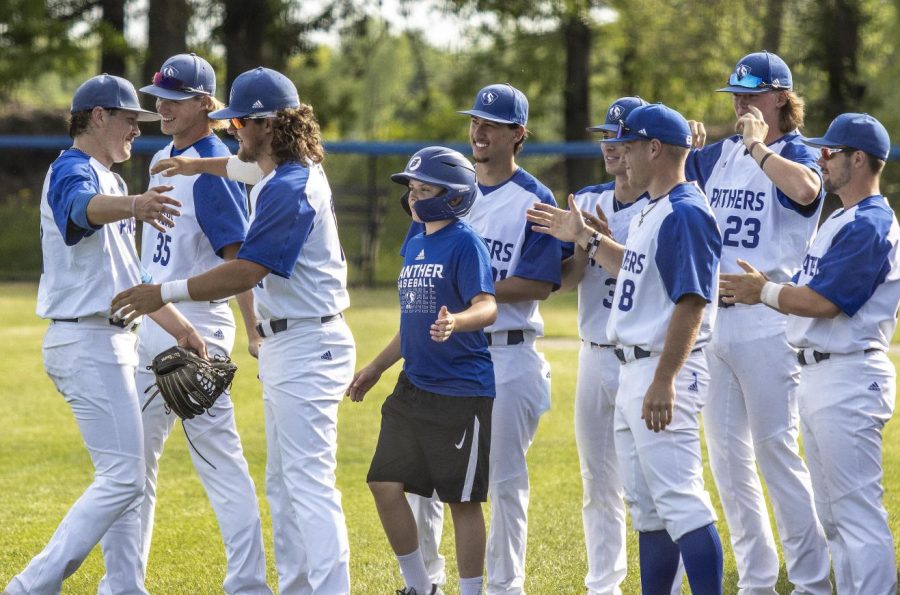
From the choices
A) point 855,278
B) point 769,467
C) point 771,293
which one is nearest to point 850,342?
point 855,278

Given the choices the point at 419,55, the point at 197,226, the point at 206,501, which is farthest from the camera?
the point at 419,55

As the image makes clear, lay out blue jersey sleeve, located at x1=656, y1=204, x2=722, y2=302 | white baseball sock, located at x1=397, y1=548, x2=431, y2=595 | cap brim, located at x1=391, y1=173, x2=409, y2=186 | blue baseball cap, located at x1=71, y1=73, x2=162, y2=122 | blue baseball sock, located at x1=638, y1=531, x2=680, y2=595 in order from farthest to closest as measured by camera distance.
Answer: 1. blue baseball cap, located at x1=71, y1=73, x2=162, y2=122
2. white baseball sock, located at x1=397, y1=548, x2=431, y2=595
3. cap brim, located at x1=391, y1=173, x2=409, y2=186
4. blue baseball sock, located at x1=638, y1=531, x2=680, y2=595
5. blue jersey sleeve, located at x1=656, y1=204, x2=722, y2=302

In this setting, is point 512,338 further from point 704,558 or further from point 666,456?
point 704,558

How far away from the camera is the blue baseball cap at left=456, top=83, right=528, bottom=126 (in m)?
5.12

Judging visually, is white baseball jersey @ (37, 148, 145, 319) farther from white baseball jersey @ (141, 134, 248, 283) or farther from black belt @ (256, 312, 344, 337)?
black belt @ (256, 312, 344, 337)

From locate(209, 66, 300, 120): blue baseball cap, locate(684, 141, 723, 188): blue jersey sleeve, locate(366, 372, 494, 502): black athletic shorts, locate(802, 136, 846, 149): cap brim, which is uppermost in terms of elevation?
locate(209, 66, 300, 120): blue baseball cap

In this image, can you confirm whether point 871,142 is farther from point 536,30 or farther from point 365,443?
point 536,30

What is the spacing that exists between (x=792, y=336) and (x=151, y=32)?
2124 cm

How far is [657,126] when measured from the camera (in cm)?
429

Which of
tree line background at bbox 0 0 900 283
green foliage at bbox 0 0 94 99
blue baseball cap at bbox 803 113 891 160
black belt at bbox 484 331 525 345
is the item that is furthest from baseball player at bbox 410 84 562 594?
green foliage at bbox 0 0 94 99

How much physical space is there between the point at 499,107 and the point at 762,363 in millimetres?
1525

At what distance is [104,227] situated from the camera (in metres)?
4.74

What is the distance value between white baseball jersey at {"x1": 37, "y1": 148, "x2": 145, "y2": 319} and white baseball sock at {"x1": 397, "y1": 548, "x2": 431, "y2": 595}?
151 centimetres

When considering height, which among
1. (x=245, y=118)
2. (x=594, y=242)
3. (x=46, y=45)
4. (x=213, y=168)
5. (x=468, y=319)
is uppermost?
(x=46, y=45)
